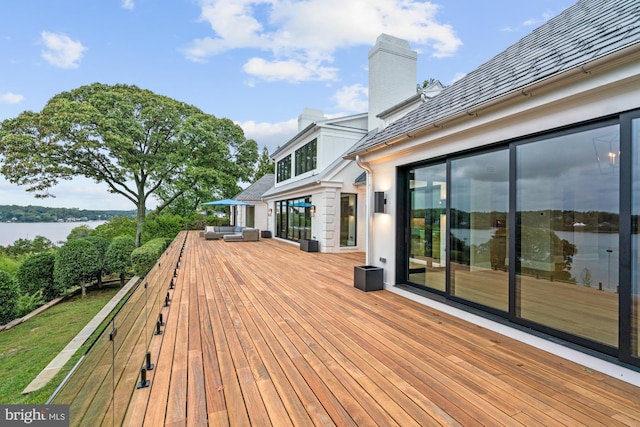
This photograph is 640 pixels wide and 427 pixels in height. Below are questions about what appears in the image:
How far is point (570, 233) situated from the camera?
311 cm

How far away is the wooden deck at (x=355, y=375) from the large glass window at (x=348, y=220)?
6.89 m

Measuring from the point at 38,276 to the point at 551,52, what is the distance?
52.3ft

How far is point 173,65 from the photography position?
17078 millimetres

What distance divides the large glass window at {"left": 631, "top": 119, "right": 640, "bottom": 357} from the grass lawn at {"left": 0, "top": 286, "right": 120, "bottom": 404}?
6.51 m

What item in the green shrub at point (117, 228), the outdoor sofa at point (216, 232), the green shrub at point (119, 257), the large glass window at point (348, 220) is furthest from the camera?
the green shrub at point (117, 228)

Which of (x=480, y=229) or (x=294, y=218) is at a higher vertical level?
(x=294, y=218)

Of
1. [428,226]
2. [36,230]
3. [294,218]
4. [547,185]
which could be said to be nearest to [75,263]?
[294,218]

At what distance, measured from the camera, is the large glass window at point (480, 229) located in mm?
3684

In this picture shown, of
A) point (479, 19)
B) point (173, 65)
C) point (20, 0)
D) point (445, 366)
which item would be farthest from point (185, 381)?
point (173, 65)

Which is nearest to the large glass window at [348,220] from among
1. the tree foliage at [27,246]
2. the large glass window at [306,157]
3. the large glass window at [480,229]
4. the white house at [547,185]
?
the large glass window at [306,157]

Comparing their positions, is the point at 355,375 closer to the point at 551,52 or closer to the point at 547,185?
the point at 547,185

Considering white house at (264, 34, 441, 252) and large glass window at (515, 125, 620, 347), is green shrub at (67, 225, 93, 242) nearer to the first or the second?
white house at (264, 34, 441, 252)

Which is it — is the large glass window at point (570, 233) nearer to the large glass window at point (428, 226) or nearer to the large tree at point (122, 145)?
the large glass window at point (428, 226)

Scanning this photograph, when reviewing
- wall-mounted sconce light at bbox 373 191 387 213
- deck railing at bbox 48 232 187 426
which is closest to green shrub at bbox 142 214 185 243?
wall-mounted sconce light at bbox 373 191 387 213
